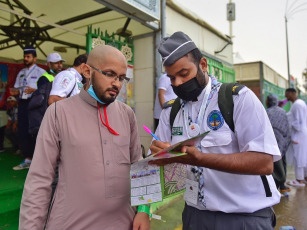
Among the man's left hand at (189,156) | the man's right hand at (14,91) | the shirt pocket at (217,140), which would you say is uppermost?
the man's right hand at (14,91)

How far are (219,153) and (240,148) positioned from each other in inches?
5.1

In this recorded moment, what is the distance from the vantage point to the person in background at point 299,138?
6.02 metres

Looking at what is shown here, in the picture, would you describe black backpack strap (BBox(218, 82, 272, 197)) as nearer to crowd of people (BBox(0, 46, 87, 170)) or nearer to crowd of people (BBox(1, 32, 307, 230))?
crowd of people (BBox(1, 32, 307, 230))

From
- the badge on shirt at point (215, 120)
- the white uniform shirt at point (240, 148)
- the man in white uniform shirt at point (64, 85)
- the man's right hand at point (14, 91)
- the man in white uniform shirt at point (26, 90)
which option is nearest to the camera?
the white uniform shirt at point (240, 148)

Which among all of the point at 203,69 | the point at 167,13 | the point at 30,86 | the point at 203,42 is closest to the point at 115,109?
the point at 203,69

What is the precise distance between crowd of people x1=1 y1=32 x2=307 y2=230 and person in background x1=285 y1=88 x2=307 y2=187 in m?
5.48

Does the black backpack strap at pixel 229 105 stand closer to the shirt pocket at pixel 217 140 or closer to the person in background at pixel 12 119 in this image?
the shirt pocket at pixel 217 140

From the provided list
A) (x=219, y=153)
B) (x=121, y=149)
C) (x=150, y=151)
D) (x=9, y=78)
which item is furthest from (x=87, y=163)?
(x=9, y=78)

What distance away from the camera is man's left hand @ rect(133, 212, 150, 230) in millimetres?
1469

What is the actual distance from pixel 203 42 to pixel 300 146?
3.67m

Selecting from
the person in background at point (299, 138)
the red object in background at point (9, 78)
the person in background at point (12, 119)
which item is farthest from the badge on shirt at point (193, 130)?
the red object in background at point (9, 78)

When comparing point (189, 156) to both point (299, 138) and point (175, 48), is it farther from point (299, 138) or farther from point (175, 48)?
point (299, 138)

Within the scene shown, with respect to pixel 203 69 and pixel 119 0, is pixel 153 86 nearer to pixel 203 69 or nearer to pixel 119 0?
pixel 119 0

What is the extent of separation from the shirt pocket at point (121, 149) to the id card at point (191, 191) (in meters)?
0.40
